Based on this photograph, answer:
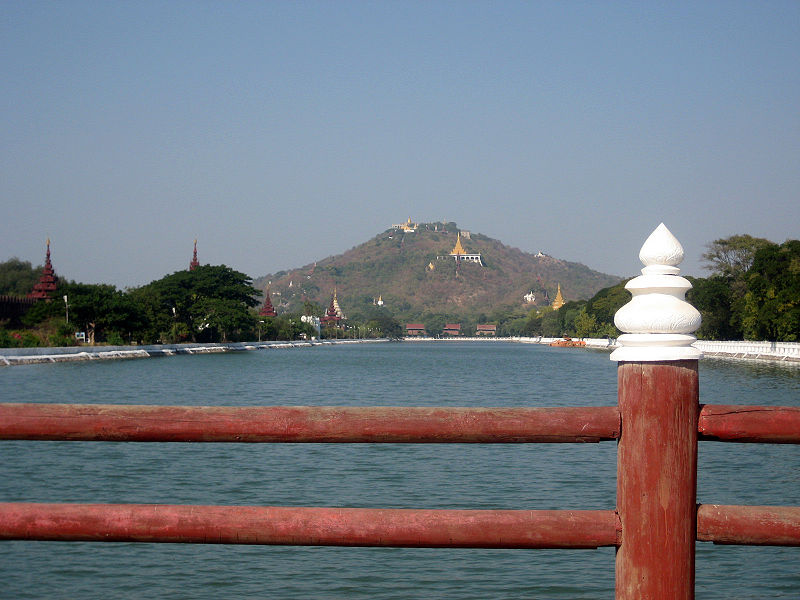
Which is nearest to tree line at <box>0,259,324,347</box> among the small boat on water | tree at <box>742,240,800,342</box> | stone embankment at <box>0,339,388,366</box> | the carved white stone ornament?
stone embankment at <box>0,339,388,366</box>

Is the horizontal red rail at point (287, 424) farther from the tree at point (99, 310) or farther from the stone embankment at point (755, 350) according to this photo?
the tree at point (99, 310)

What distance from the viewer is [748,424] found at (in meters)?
2.79

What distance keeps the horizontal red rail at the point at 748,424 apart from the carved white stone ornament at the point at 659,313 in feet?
0.70

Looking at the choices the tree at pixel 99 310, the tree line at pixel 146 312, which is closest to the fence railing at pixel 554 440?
the tree line at pixel 146 312

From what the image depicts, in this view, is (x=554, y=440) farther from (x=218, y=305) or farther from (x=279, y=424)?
(x=218, y=305)

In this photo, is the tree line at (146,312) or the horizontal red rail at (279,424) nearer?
the horizontal red rail at (279,424)

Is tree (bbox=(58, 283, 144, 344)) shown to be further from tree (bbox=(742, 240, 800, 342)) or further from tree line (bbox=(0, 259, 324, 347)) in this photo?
tree (bbox=(742, 240, 800, 342))

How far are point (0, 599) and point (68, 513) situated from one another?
5008 mm

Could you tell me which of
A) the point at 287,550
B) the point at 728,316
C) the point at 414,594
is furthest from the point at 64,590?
the point at 728,316

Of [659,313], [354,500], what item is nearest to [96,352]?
[354,500]

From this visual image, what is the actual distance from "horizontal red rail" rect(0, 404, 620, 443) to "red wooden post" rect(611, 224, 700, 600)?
221 mm

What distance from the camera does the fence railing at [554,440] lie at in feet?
8.93

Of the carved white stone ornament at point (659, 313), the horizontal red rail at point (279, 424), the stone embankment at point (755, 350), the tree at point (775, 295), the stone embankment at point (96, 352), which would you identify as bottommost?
the stone embankment at point (96, 352)

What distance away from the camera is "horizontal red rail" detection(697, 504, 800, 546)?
2770 mm
